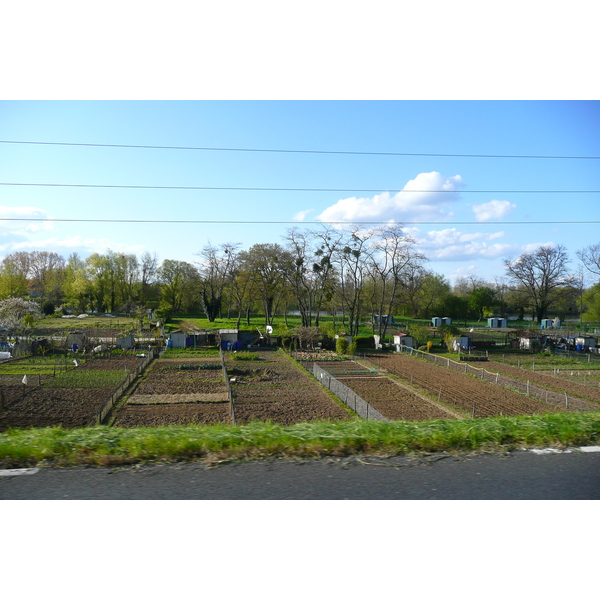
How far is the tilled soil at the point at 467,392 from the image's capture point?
22234 mm

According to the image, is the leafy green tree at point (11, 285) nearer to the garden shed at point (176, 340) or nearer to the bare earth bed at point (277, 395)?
the garden shed at point (176, 340)

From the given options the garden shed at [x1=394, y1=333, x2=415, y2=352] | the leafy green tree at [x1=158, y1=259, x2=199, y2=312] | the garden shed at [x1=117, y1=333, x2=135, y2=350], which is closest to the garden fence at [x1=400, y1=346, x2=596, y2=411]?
the garden shed at [x1=394, y1=333, x2=415, y2=352]

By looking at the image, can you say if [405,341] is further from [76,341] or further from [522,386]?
[76,341]

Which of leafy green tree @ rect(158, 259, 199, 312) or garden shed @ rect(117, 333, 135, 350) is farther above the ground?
leafy green tree @ rect(158, 259, 199, 312)

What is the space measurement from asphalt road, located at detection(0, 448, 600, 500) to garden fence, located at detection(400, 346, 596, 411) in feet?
63.5

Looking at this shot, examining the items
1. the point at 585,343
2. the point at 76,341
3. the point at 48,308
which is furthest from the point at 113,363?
the point at 585,343

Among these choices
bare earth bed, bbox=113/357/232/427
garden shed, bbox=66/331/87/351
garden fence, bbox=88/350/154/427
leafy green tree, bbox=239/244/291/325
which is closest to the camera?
garden fence, bbox=88/350/154/427

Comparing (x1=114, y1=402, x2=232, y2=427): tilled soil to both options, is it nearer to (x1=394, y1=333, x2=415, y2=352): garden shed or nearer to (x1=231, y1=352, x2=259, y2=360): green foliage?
(x1=231, y1=352, x2=259, y2=360): green foliage

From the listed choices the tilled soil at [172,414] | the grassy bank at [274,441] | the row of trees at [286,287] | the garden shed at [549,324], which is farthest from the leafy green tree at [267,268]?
the grassy bank at [274,441]

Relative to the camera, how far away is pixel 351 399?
928 inches

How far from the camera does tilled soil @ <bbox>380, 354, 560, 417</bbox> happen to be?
2223 cm

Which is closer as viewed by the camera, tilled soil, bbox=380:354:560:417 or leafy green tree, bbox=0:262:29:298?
tilled soil, bbox=380:354:560:417

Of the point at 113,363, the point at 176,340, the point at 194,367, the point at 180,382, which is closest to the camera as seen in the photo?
the point at 180,382

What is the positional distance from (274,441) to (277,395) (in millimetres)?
21722
